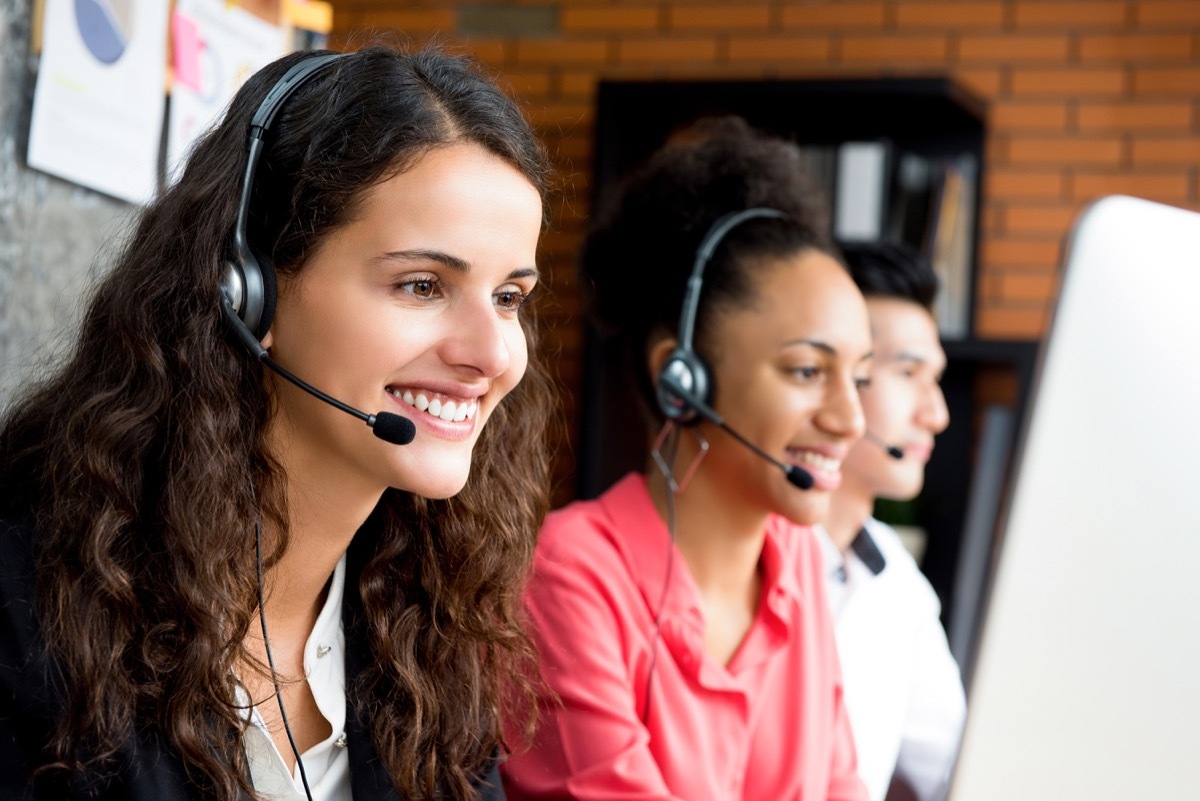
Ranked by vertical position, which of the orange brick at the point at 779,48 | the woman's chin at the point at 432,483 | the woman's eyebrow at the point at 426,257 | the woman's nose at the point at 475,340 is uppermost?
the orange brick at the point at 779,48

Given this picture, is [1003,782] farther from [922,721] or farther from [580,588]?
[922,721]

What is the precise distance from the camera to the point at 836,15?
3.38 meters

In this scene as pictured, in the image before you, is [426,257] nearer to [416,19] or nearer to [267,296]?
[267,296]

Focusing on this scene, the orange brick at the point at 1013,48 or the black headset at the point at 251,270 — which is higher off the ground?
the orange brick at the point at 1013,48

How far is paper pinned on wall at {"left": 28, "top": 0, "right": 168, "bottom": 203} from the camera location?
1470 millimetres

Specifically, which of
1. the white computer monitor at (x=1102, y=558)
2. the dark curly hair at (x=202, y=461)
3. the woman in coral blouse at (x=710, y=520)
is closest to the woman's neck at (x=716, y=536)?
the woman in coral blouse at (x=710, y=520)

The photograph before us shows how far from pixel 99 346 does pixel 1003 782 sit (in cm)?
87

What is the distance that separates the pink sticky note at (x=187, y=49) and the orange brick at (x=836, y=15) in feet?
6.67

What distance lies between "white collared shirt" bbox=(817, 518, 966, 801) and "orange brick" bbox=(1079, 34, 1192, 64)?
1736 mm

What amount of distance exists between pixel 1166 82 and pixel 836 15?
0.83 m

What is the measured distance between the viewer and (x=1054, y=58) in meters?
3.31

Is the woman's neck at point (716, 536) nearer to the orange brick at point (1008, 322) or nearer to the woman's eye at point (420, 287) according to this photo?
the woman's eye at point (420, 287)

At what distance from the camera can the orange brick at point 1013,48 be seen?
3.31 meters

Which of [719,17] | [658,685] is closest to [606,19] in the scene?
[719,17]
